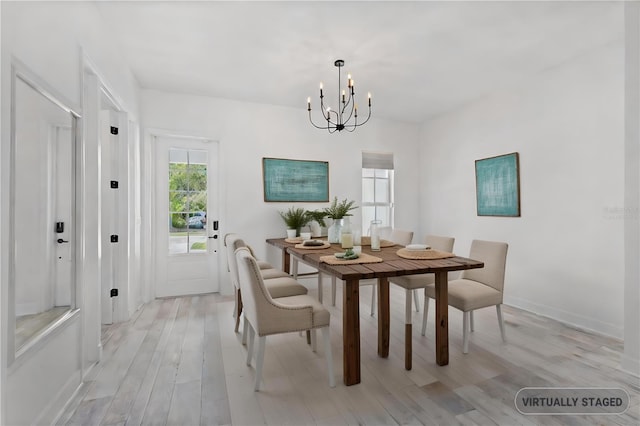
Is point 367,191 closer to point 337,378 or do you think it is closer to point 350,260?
point 350,260

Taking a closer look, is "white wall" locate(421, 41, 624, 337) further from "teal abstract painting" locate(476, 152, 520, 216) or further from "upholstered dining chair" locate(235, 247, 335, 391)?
"upholstered dining chair" locate(235, 247, 335, 391)

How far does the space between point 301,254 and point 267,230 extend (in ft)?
5.93

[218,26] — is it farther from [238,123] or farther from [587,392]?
[587,392]

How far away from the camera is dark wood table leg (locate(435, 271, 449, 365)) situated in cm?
229

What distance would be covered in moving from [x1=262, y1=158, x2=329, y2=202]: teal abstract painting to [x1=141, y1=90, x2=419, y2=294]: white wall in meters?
0.08

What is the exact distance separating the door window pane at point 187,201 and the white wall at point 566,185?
12.2ft

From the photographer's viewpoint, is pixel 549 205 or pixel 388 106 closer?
pixel 549 205

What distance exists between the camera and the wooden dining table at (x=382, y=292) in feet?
6.61

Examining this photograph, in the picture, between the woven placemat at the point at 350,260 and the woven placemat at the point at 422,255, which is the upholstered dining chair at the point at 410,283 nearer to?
the woven placemat at the point at 422,255

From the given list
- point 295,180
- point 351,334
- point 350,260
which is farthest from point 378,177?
point 351,334

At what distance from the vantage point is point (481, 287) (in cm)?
267

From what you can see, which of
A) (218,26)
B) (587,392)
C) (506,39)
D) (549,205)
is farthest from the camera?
(549,205)

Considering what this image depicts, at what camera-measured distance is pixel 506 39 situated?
2.76m

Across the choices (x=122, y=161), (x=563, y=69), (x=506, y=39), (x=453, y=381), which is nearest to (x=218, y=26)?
(x=122, y=161)
